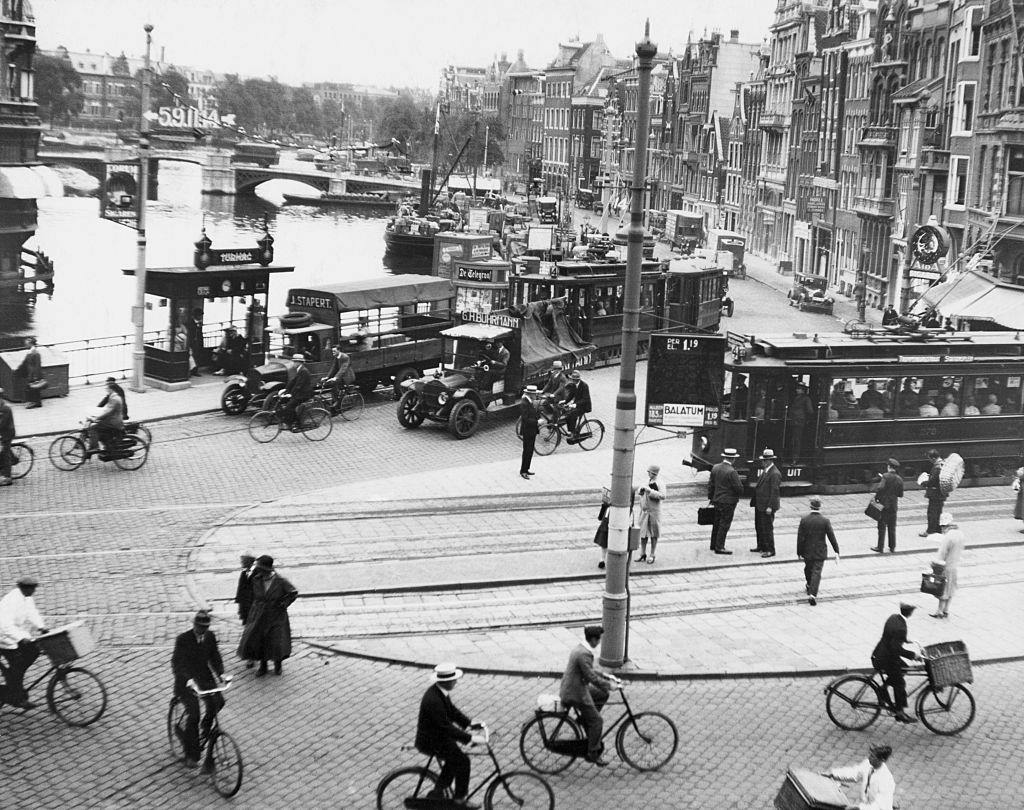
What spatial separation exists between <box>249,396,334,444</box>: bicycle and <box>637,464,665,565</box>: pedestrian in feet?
32.5

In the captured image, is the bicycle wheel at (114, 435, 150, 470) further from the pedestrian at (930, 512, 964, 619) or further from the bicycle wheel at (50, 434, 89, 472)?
the pedestrian at (930, 512, 964, 619)

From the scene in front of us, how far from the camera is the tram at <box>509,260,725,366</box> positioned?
38.5 metres

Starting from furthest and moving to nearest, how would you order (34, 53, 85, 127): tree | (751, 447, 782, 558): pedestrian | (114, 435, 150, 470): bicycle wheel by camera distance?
(34, 53, 85, 127): tree, (114, 435, 150, 470): bicycle wheel, (751, 447, 782, 558): pedestrian

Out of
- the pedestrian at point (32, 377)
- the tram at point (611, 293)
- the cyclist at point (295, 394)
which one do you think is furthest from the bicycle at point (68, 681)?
the tram at point (611, 293)

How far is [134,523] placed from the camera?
67.0ft

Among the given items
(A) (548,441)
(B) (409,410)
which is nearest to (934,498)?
(A) (548,441)

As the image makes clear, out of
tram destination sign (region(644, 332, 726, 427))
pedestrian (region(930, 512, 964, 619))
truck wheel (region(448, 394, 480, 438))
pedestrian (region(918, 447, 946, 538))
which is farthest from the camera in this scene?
truck wheel (region(448, 394, 480, 438))

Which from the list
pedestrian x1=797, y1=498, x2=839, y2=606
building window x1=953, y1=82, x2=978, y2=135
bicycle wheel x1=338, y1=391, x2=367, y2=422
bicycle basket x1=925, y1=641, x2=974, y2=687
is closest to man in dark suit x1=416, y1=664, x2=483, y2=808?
bicycle basket x1=925, y1=641, x2=974, y2=687

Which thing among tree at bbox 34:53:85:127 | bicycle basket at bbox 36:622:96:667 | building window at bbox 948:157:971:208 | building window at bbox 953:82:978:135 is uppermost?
tree at bbox 34:53:85:127

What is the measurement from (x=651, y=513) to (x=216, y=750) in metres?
9.22

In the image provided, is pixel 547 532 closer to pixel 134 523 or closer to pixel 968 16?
pixel 134 523

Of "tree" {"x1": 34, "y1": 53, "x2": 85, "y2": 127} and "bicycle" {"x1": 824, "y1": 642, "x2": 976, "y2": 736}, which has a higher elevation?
"tree" {"x1": 34, "y1": 53, "x2": 85, "y2": 127}

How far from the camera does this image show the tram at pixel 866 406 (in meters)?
24.0

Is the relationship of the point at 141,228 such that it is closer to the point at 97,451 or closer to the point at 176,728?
the point at 97,451
